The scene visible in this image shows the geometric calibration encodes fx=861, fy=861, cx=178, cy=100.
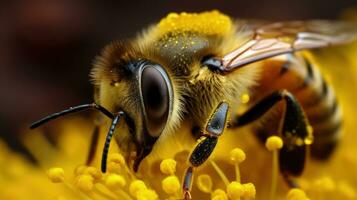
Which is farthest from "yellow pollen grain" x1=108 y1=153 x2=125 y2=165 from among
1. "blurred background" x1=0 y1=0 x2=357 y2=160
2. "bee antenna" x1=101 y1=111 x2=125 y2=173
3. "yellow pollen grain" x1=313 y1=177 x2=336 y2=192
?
"blurred background" x1=0 y1=0 x2=357 y2=160

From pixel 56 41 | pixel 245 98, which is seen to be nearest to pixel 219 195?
pixel 245 98

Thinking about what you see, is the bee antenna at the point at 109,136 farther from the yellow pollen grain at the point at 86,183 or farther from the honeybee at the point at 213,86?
the yellow pollen grain at the point at 86,183

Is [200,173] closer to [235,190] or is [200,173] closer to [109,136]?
[235,190]

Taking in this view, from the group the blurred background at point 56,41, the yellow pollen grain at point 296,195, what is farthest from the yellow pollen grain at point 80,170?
the blurred background at point 56,41

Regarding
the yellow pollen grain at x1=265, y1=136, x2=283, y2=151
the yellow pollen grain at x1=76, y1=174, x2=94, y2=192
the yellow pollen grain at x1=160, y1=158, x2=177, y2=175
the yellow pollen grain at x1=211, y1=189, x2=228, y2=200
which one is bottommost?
the yellow pollen grain at x1=76, y1=174, x2=94, y2=192

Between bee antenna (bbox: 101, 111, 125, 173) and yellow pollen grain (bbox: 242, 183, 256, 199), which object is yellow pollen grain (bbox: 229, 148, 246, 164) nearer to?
yellow pollen grain (bbox: 242, 183, 256, 199)

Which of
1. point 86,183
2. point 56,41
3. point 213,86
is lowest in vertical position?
point 86,183
